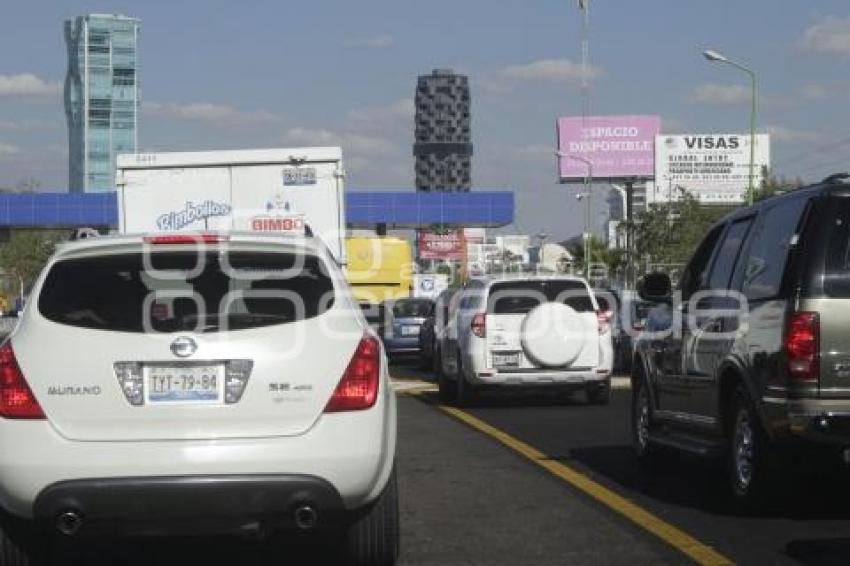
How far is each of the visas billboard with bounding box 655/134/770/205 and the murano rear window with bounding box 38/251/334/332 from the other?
241 feet

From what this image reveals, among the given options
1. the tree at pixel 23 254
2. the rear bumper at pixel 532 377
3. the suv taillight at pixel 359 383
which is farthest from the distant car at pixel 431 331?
the tree at pixel 23 254

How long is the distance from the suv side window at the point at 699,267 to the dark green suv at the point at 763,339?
1cm

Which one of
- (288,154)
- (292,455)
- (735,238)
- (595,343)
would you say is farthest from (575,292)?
(292,455)

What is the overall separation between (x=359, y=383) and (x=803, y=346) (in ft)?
8.81

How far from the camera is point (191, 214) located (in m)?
16.1

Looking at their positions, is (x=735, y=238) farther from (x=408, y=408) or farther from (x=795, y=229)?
(x=408, y=408)

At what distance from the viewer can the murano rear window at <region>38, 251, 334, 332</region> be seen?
6172 mm

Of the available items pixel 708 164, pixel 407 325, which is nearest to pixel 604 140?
pixel 708 164

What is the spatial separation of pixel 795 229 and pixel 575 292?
898cm

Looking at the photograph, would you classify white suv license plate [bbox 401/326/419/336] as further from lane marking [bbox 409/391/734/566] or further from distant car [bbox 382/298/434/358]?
lane marking [bbox 409/391/734/566]

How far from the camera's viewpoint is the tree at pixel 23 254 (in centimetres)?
8506

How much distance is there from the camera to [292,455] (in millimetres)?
5969

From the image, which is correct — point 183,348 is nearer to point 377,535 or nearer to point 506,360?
point 377,535

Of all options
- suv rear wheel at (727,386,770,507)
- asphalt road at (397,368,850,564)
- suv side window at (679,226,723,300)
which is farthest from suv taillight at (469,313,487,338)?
suv rear wheel at (727,386,770,507)
